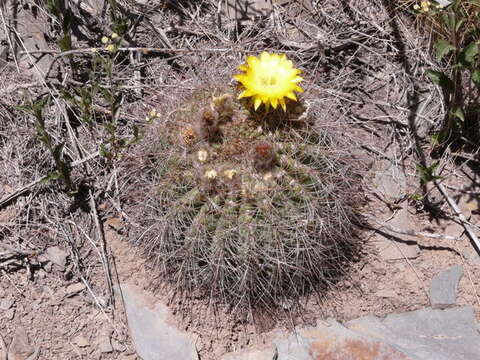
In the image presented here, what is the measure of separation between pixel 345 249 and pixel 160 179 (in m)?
1.24

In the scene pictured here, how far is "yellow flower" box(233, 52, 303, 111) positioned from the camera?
9.64ft

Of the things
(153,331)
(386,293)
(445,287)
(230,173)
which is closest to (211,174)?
(230,173)

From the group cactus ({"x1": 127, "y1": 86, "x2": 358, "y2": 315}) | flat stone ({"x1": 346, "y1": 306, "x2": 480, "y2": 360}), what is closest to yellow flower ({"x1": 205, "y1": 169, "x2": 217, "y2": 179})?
cactus ({"x1": 127, "y1": 86, "x2": 358, "y2": 315})

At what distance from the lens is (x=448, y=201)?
380cm

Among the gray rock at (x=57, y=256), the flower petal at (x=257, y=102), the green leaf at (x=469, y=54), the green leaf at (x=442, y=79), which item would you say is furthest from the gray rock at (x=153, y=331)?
the green leaf at (x=469, y=54)

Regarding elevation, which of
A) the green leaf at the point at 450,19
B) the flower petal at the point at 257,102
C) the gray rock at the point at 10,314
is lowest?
the gray rock at the point at 10,314

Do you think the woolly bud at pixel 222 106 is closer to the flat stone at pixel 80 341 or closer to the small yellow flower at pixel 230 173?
the small yellow flower at pixel 230 173

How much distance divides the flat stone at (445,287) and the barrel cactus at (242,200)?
0.69 metres

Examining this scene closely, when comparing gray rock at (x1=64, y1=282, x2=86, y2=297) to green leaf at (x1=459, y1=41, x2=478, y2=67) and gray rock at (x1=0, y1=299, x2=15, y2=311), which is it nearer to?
gray rock at (x1=0, y1=299, x2=15, y2=311)

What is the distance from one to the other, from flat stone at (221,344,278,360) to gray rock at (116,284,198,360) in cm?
22

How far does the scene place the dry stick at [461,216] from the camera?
3.65 meters

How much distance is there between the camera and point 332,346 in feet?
10.4

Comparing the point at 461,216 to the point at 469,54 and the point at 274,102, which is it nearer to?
the point at 469,54

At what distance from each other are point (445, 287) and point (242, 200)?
4.92 feet
